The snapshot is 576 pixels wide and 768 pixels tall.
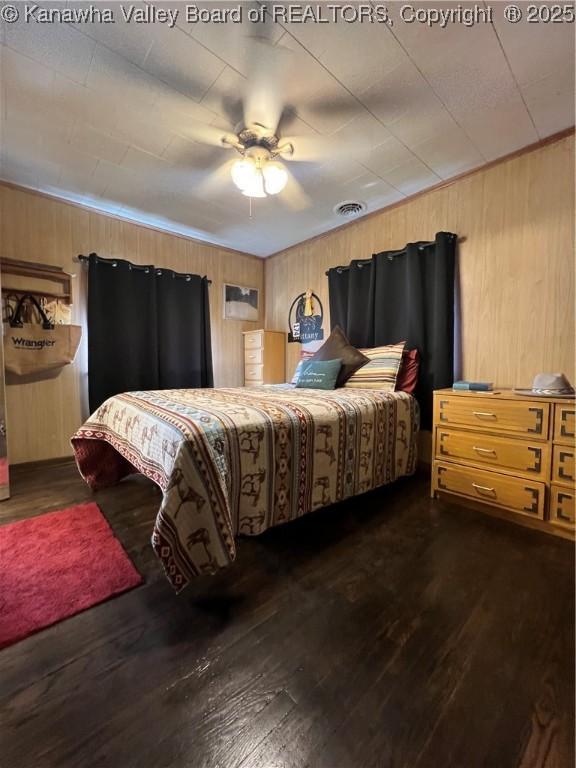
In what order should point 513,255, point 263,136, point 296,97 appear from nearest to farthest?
point 296,97, point 263,136, point 513,255

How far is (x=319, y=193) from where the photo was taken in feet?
8.98

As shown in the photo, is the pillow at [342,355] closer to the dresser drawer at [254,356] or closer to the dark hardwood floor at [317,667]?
the dresser drawer at [254,356]

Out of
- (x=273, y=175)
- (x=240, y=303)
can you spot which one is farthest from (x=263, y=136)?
(x=240, y=303)

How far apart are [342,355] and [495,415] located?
1.34 metres

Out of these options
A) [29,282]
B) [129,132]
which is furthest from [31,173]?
[129,132]

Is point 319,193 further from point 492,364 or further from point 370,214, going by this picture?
point 492,364

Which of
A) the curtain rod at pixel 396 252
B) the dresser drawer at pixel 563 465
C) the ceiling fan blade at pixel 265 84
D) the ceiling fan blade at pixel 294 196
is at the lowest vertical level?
the dresser drawer at pixel 563 465

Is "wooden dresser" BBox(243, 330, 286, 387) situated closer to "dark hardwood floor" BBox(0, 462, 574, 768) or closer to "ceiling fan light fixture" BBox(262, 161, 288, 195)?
"ceiling fan light fixture" BBox(262, 161, 288, 195)

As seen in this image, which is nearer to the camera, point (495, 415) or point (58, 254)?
point (495, 415)

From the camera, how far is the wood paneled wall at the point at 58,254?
8.89 ft

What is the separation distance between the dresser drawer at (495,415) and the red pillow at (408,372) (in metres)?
0.48

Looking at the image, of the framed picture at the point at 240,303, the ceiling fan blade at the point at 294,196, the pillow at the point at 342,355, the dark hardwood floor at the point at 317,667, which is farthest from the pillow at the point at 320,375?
the framed picture at the point at 240,303

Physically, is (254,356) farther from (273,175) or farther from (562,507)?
(562,507)

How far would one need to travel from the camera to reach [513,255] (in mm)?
2244
